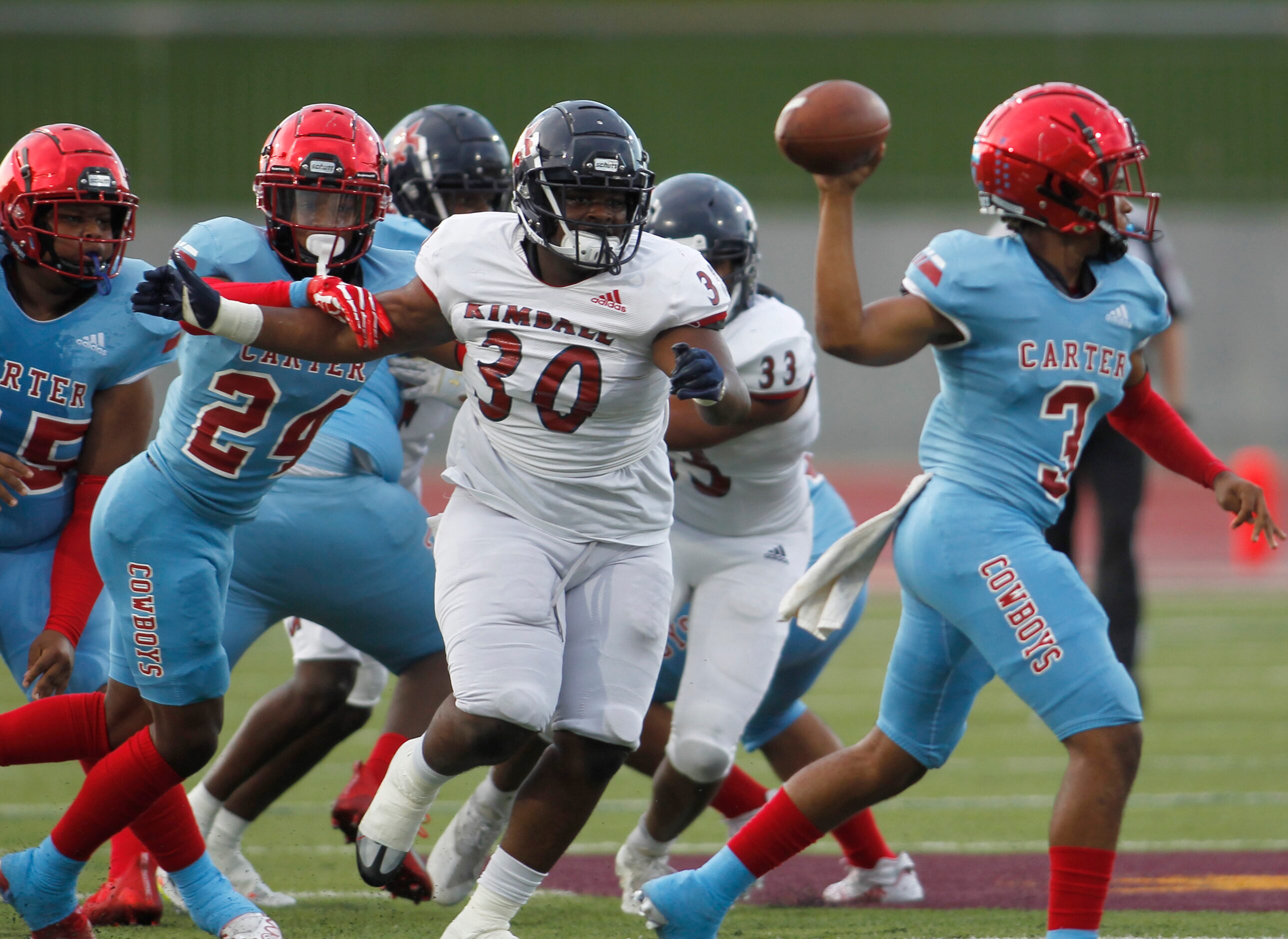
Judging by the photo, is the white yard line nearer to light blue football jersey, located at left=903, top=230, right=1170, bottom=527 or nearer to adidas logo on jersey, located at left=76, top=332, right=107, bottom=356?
adidas logo on jersey, located at left=76, top=332, right=107, bottom=356

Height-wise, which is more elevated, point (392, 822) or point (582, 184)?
point (582, 184)

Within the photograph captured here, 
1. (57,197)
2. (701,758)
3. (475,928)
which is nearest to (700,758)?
(701,758)

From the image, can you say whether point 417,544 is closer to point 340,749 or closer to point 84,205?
point 84,205

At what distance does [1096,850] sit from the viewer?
3264 millimetres

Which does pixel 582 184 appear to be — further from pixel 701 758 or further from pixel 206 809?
pixel 206 809

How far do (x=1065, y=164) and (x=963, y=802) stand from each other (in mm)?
3065

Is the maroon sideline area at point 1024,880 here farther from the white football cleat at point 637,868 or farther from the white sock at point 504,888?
the white sock at point 504,888

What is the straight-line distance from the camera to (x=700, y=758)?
13.6 ft

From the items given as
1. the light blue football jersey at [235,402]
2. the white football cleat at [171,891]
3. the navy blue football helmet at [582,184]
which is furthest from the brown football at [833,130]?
the white football cleat at [171,891]

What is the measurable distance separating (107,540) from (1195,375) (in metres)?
18.3

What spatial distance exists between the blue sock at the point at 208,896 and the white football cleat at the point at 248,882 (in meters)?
0.51

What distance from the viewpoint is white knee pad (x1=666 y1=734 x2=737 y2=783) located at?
4.15m

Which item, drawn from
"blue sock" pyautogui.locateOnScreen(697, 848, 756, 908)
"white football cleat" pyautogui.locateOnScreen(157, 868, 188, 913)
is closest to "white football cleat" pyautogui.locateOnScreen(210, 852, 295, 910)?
"white football cleat" pyautogui.locateOnScreen(157, 868, 188, 913)

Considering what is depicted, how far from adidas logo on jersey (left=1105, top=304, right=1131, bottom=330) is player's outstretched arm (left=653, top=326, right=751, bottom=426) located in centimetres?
85
